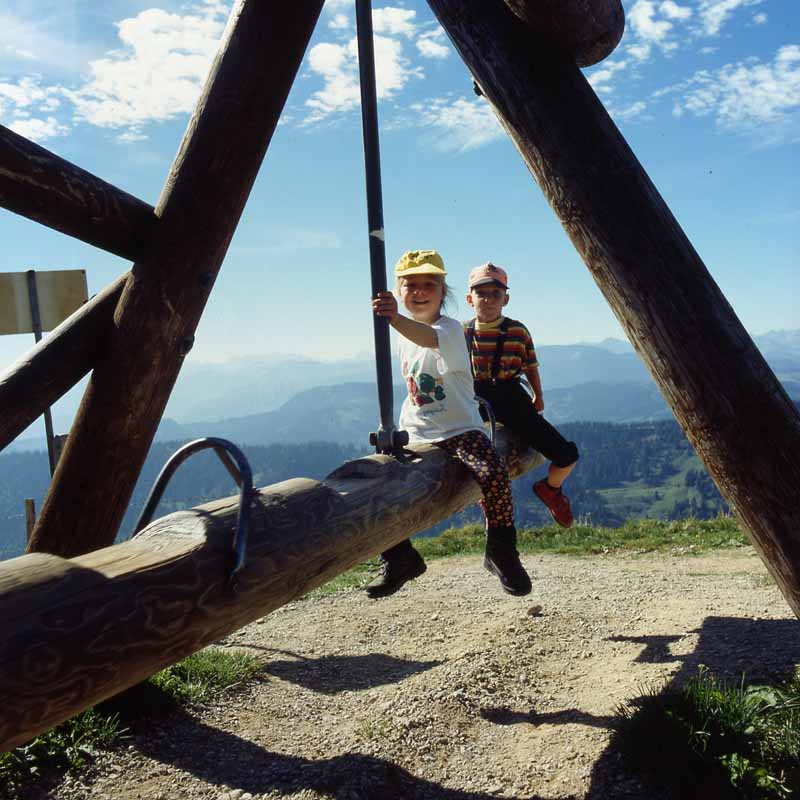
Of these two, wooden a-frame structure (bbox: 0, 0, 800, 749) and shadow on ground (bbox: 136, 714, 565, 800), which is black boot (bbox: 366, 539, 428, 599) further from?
shadow on ground (bbox: 136, 714, 565, 800)

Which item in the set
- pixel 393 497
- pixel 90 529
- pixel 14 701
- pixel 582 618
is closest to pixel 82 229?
pixel 90 529

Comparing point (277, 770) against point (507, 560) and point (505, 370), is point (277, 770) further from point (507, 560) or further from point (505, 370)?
point (505, 370)

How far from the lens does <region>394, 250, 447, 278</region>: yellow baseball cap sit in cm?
450

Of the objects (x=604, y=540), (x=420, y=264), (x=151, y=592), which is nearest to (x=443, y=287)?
(x=420, y=264)

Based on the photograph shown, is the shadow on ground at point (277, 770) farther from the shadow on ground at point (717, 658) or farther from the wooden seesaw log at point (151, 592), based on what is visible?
the wooden seesaw log at point (151, 592)

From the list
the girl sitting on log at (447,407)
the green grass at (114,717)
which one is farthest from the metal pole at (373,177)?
the green grass at (114,717)

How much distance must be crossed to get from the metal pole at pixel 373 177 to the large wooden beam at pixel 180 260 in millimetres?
328

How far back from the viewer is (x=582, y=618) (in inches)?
256

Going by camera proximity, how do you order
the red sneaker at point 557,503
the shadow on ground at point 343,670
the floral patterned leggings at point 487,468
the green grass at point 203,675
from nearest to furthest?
the floral patterned leggings at point 487,468 → the green grass at point 203,675 → the shadow on ground at point 343,670 → the red sneaker at point 557,503

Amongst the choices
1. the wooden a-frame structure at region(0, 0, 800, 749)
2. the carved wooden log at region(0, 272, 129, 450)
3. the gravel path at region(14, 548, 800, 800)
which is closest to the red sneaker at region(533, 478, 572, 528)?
the gravel path at region(14, 548, 800, 800)

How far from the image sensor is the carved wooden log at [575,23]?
2.94 meters

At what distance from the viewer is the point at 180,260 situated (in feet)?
12.9

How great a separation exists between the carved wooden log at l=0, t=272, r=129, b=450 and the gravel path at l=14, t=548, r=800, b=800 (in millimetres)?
2045

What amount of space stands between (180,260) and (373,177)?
1100 mm
